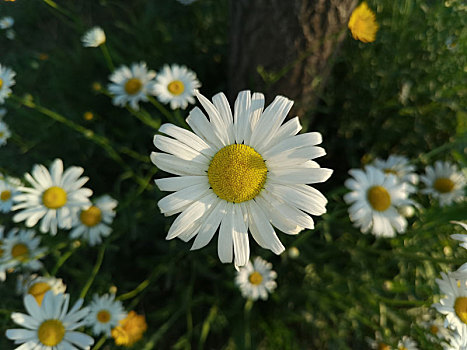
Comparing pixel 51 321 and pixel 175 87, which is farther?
pixel 175 87

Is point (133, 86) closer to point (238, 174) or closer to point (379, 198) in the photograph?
point (238, 174)

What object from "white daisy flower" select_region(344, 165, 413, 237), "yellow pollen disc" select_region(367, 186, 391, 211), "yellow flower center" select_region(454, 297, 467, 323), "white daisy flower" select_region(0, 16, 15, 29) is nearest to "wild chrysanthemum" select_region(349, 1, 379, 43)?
"white daisy flower" select_region(344, 165, 413, 237)

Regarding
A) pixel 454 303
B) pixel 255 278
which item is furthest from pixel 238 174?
pixel 454 303

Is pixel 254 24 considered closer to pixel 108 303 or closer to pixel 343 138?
pixel 343 138

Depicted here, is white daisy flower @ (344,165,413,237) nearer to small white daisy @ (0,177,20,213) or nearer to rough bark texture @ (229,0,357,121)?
rough bark texture @ (229,0,357,121)

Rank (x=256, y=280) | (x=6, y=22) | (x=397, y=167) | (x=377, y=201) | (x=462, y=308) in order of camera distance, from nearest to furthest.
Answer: (x=462, y=308) < (x=377, y=201) < (x=256, y=280) < (x=397, y=167) < (x=6, y=22)

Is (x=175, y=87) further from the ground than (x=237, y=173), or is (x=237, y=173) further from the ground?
(x=175, y=87)

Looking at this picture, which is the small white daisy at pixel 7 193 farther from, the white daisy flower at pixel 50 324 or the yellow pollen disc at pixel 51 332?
the yellow pollen disc at pixel 51 332
